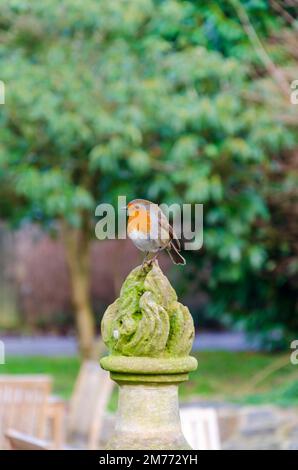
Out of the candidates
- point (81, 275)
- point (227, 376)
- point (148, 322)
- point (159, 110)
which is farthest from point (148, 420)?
point (227, 376)

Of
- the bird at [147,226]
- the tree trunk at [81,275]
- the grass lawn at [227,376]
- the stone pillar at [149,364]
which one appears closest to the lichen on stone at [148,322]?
the stone pillar at [149,364]

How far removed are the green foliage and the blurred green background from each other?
0.02 m

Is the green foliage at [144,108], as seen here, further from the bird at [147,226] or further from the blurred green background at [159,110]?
the bird at [147,226]

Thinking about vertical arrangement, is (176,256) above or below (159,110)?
below

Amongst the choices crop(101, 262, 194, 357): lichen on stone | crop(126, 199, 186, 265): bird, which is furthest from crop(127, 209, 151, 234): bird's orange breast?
crop(101, 262, 194, 357): lichen on stone

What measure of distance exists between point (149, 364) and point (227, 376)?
1079 cm

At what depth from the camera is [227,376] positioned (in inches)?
518

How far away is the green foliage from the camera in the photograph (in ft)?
31.0

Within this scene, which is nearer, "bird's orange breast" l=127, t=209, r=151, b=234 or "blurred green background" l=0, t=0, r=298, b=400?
"bird's orange breast" l=127, t=209, r=151, b=234

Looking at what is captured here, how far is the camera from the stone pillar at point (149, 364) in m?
2.56

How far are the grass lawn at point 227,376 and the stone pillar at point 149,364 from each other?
7.16 metres

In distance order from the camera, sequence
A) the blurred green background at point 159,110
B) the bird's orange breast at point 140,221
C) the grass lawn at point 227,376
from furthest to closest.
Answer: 1. the grass lawn at point 227,376
2. the blurred green background at point 159,110
3. the bird's orange breast at point 140,221

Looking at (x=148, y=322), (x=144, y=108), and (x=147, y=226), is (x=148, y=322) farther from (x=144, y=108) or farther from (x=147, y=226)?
(x=144, y=108)

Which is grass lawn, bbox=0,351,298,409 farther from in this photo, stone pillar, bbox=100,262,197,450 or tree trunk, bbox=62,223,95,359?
stone pillar, bbox=100,262,197,450
